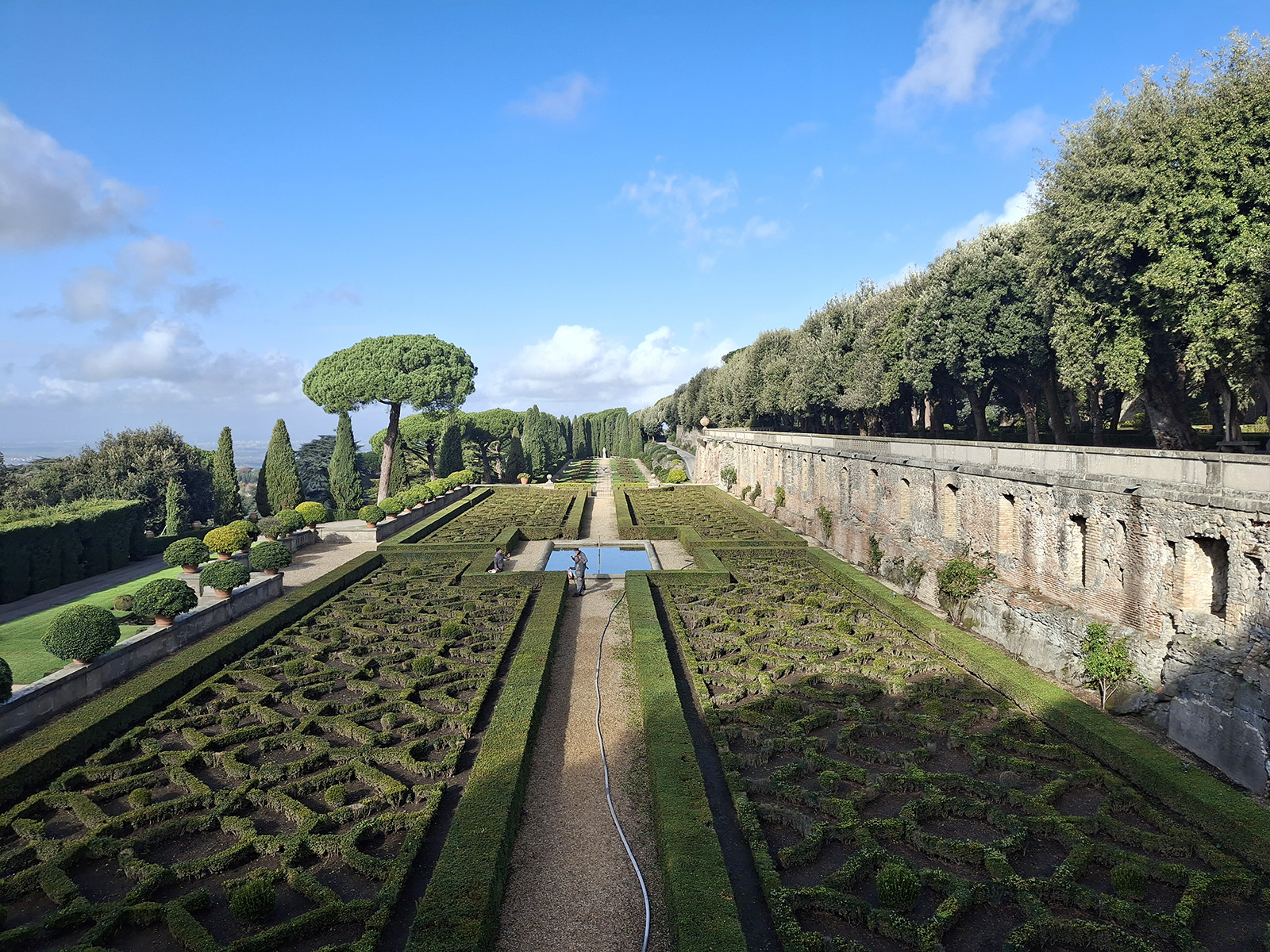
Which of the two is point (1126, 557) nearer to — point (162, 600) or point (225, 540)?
point (162, 600)

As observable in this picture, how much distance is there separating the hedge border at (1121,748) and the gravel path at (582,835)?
6.17 meters

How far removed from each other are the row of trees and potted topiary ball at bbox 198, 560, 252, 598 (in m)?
22.3

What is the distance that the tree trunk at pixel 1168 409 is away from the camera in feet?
66.7

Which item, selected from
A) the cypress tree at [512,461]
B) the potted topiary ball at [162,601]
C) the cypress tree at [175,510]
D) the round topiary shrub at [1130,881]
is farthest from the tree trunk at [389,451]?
the round topiary shrub at [1130,881]

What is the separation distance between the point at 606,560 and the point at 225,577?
11.7 metres

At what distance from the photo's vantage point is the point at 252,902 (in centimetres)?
670

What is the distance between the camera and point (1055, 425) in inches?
1103

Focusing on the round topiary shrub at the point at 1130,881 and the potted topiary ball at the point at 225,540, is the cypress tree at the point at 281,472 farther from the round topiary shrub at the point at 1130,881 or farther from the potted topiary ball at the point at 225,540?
the round topiary shrub at the point at 1130,881

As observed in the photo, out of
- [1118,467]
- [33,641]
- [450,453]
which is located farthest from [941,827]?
[450,453]

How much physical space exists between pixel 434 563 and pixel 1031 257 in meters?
22.1

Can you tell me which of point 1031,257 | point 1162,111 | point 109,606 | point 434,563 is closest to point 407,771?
point 434,563

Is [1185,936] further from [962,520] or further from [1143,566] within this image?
[962,520]

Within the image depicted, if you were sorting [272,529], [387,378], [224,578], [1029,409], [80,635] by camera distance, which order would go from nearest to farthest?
[80,635] → [224,578] → [272,529] → [1029,409] → [387,378]

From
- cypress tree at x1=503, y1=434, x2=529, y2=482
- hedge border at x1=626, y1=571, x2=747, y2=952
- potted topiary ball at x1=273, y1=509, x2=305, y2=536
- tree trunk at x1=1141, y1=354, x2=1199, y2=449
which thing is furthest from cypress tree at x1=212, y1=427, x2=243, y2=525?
tree trunk at x1=1141, y1=354, x2=1199, y2=449
